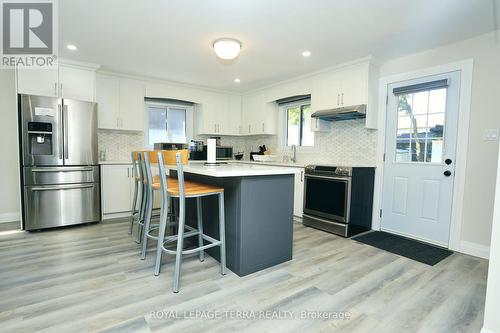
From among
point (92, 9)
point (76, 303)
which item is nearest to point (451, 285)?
point (76, 303)

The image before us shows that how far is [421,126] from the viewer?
10.7ft

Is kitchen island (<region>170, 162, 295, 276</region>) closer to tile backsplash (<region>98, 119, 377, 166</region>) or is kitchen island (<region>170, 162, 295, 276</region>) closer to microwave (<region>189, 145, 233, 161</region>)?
tile backsplash (<region>98, 119, 377, 166</region>)

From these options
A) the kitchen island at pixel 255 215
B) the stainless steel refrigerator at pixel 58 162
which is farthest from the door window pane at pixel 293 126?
the stainless steel refrigerator at pixel 58 162

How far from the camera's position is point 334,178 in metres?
3.47

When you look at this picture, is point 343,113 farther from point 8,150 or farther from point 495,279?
point 8,150

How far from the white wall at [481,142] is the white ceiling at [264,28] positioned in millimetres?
206

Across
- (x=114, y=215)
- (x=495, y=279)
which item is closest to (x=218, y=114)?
(x=114, y=215)

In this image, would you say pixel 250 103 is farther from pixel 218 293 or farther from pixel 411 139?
pixel 218 293

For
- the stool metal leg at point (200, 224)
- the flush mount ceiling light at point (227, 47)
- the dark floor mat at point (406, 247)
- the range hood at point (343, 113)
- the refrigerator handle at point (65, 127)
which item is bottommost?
the dark floor mat at point (406, 247)

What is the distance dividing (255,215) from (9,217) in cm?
404

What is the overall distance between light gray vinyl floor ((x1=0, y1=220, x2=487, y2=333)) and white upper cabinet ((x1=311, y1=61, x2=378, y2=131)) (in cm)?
195

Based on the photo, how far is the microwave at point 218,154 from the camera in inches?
193

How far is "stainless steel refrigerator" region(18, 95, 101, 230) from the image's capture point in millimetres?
3311

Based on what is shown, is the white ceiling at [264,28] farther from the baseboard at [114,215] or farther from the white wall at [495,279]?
the baseboard at [114,215]
